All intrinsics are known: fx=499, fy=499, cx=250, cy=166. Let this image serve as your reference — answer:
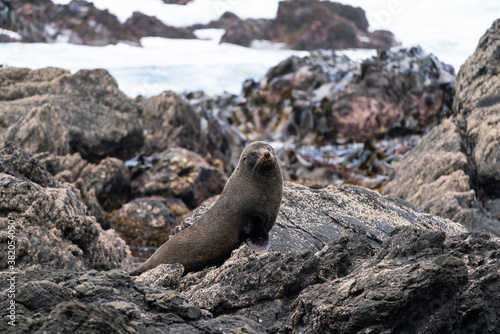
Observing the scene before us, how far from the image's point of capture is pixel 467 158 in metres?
11.0

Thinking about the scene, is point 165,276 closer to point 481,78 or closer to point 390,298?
point 390,298

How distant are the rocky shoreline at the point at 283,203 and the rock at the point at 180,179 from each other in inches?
2.1

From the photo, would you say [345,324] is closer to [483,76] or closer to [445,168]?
[445,168]

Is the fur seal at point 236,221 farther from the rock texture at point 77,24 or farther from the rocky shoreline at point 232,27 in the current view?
the rocky shoreline at point 232,27

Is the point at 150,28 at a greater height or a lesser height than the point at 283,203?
lesser

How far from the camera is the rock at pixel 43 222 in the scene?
6102 millimetres

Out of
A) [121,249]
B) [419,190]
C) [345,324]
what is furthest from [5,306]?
[419,190]

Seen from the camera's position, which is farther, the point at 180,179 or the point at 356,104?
the point at 356,104

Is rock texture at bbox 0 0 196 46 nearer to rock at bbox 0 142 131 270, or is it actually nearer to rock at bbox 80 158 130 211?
rock at bbox 80 158 130 211

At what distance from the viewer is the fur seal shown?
20.9ft

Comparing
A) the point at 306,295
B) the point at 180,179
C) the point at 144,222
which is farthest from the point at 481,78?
the point at 306,295

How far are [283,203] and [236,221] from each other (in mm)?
1460

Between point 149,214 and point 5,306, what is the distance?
10.7 metres

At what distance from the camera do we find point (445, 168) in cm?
1084
